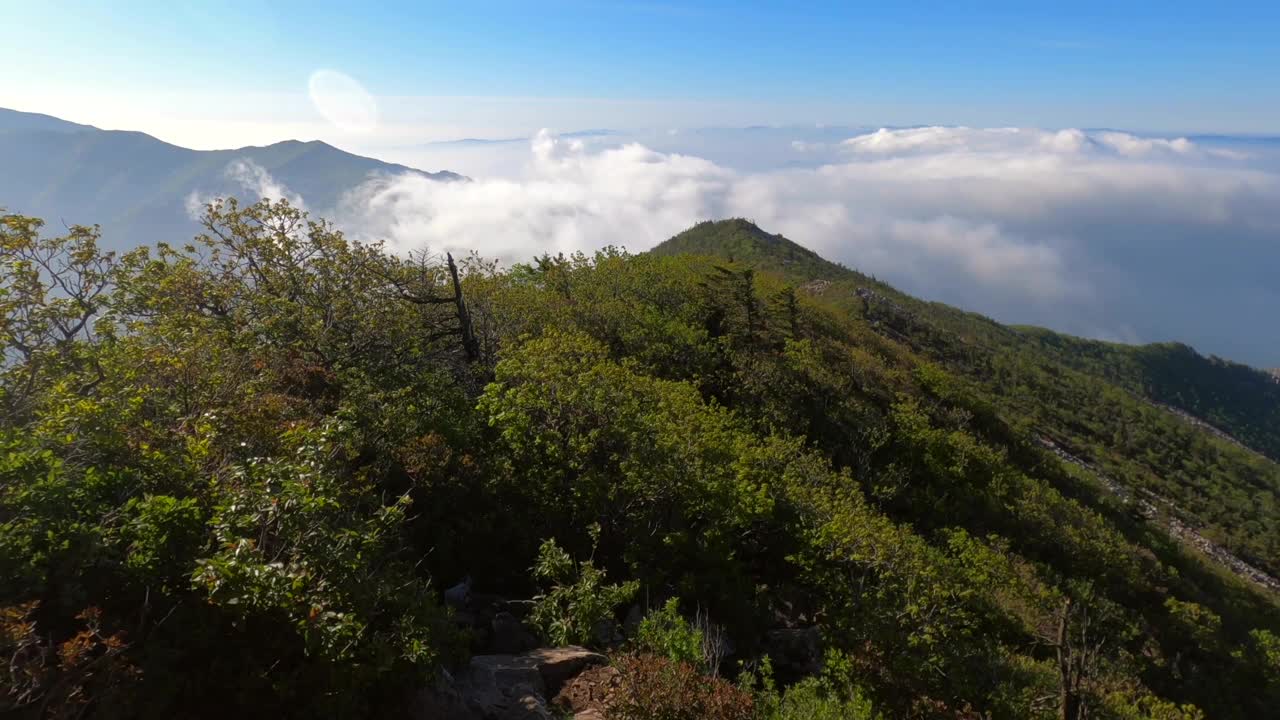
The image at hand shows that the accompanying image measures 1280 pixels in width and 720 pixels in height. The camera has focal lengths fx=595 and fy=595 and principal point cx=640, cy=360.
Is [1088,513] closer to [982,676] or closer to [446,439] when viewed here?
[982,676]

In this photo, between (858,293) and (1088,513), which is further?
(858,293)

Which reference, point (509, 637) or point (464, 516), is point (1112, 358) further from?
point (509, 637)

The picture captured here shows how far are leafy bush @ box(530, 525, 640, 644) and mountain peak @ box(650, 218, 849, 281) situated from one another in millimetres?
98654

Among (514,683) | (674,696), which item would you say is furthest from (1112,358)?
(514,683)

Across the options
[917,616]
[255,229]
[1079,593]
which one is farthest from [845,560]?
[255,229]

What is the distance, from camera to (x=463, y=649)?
886cm

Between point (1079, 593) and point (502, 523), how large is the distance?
2242 centimetres

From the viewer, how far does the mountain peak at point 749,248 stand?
11525cm

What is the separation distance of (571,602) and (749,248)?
12126 cm

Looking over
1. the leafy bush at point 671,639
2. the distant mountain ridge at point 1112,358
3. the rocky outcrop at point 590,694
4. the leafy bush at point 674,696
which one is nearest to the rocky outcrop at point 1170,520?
the leafy bush at point 671,639

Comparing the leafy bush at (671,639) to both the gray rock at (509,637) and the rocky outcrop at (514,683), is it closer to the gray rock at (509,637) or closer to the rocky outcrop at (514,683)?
the rocky outcrop at (514,683)

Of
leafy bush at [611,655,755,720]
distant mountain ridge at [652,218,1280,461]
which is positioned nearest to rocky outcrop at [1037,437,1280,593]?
leafy bush at [611,655,755,720]

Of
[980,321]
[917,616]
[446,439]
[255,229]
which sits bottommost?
[980,321]

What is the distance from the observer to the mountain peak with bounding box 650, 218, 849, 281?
378 feet
